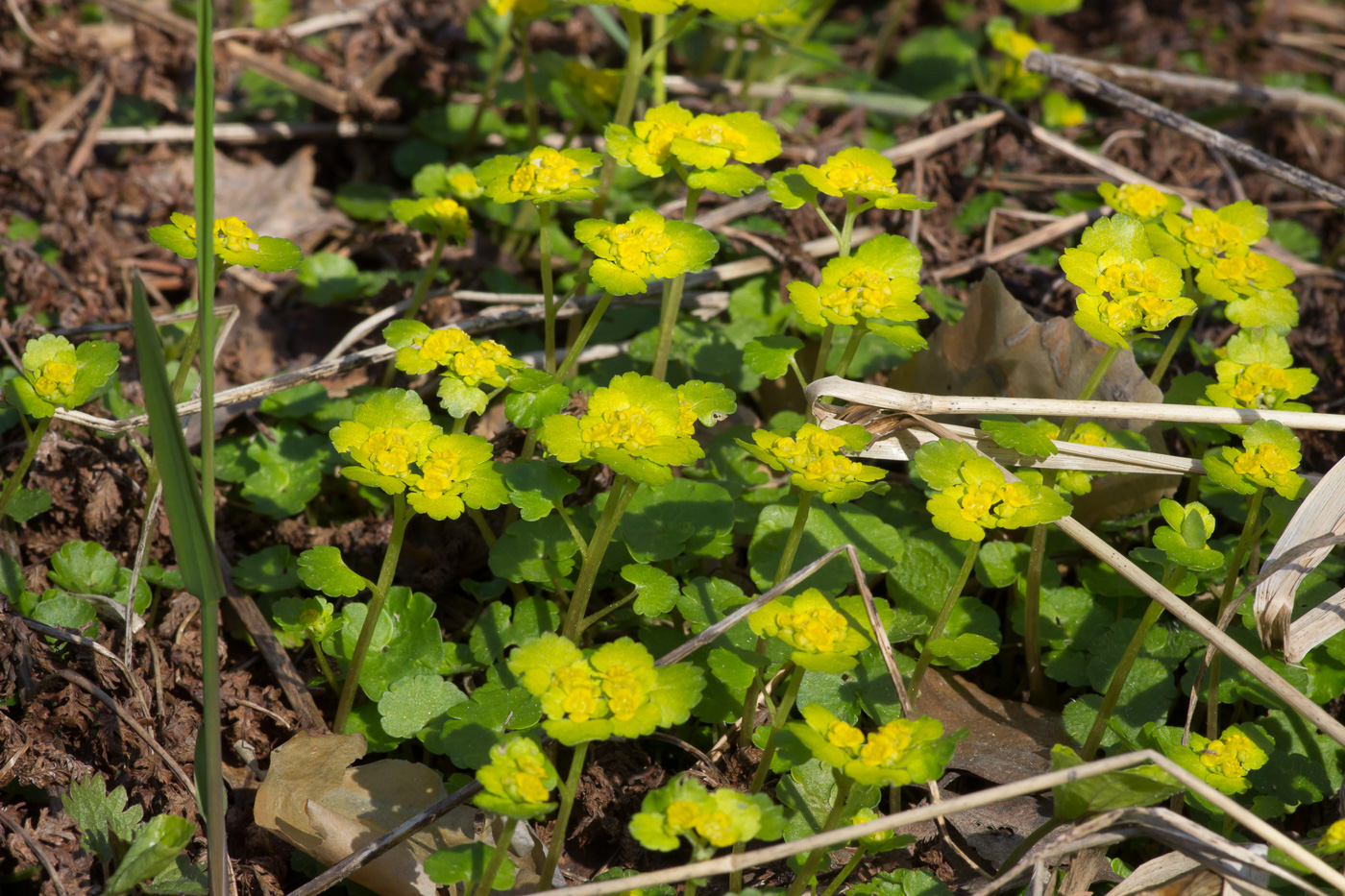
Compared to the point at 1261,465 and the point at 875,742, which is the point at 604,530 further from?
the point at 1261,465

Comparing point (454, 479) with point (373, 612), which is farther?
point (373, 612)

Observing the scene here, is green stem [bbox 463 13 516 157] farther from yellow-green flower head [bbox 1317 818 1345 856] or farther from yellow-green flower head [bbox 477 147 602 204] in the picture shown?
yellow-green flower head [bbox 1317 818 1345 856]

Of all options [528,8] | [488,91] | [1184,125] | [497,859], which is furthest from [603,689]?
[1184,125]

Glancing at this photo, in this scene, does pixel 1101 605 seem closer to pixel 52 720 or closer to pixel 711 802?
pixel 711 802

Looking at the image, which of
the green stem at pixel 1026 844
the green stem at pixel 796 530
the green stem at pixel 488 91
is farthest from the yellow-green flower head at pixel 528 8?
the green stem at pixel 1026 844

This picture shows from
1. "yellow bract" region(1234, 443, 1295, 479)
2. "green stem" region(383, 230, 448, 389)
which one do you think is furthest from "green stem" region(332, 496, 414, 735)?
"yellow bract" region(1234, 443, 1295, 479)

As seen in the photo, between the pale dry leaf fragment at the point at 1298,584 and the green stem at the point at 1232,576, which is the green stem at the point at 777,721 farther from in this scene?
the pale dry leaf fragment at the point at 1298,584
